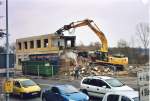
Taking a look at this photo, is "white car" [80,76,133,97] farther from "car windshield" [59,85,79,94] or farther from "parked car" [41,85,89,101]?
"car windshield" [59,85,79,94]

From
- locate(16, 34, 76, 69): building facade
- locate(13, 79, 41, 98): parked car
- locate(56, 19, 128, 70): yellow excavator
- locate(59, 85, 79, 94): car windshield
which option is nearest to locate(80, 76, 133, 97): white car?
locate(59, 85, 79, 94): car windshield

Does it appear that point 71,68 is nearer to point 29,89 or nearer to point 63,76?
point 63,76

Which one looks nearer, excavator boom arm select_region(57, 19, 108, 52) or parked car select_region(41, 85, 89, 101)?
parked car select_region(41, 85, 89, 101)

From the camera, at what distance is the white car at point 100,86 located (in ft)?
72.0

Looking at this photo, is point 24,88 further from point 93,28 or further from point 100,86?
point 93,28

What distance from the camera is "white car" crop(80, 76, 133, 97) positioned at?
72.0ft

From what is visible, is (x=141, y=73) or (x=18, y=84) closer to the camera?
(x=141, y=73)

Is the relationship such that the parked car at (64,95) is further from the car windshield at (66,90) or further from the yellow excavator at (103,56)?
the yellow excavator at (103,56)

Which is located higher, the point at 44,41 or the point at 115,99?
the point at 44,41

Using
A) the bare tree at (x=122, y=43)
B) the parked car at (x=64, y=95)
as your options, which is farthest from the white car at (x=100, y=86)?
the bare tree at (x=122, y=43)

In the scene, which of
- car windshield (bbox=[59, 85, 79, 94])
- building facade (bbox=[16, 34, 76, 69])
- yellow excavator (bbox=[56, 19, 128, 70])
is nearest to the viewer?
car windshield (bbox=[59, 85, 79, 94])

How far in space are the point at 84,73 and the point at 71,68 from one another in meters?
2.95

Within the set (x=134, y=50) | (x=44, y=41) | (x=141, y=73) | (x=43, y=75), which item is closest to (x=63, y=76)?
(x=43, y=75)

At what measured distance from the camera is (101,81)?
2253cm
